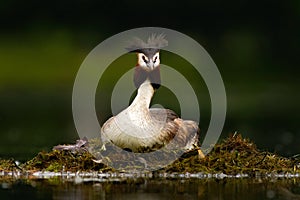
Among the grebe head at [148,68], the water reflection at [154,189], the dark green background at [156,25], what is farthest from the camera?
the dark green background at [156,25]

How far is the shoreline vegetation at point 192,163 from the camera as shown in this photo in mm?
13602

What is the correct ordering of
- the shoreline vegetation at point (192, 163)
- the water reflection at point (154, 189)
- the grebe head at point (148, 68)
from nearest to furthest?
the water reflection at point (154, 189) → the shoreline vegetation at point (192, 163) → the grebe head at point (148, 68)

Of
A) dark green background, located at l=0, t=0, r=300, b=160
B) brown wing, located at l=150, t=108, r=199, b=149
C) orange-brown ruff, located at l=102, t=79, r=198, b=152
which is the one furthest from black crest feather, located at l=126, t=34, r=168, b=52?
dark green background, located at l=0, t=0, r=300, b=160

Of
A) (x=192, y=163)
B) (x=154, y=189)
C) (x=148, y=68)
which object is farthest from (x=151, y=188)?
(x=148, y=68)

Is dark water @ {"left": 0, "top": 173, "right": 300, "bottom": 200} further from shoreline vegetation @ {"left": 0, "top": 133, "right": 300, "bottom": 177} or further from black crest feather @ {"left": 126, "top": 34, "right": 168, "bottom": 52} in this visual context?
black crest feather @ {"left": 126, "top": 34, "right": 168, "bottom": 52}

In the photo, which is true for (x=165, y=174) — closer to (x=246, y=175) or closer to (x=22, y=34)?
(x=246, y=175)

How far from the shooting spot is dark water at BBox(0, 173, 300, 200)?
11742mm

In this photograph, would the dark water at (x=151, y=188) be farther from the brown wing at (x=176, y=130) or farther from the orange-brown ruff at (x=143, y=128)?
the brown wing at (x=176, y=130)

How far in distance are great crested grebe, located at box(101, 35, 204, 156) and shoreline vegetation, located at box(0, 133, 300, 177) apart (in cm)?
26


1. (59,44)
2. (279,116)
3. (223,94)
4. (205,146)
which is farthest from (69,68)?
(205,146)

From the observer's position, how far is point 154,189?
1226 cm

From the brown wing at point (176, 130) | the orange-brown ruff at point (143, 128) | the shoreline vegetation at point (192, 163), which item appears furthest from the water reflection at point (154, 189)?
the brown wing at point (176, 130)

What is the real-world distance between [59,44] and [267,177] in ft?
62.5

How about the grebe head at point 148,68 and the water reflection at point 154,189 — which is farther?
the grebe head at point 148,68
